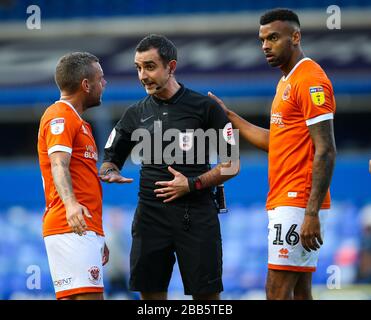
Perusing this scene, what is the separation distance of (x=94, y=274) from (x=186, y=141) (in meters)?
1.14

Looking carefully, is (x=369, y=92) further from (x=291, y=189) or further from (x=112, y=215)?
(x=291, y=189)

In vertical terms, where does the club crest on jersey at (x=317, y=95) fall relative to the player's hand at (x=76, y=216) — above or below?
above

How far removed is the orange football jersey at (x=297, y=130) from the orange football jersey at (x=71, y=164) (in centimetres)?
123

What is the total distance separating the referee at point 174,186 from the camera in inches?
243

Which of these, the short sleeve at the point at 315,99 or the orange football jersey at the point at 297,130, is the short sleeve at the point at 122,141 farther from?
the short sleeve at the point at 315,99

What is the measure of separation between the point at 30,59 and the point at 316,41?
4905 millimetres

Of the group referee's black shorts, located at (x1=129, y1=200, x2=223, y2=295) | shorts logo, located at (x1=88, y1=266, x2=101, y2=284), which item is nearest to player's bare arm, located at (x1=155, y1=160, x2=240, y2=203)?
referee's black shorts, located at (x1=129, y1=200, x2=223, y2=295)

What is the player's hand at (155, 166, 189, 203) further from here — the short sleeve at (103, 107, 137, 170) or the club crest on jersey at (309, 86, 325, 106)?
the club crest on jersey at (309, 86, 325, 106)

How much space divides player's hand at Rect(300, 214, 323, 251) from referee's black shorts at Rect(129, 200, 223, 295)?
2.20 ft

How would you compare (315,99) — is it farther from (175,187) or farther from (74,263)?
(74,263)

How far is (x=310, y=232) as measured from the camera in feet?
19.3

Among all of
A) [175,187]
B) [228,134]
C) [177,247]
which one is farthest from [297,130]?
[177,247]

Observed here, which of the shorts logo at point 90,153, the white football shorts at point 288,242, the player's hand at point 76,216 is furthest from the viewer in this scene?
the shorts logo at point 90,153

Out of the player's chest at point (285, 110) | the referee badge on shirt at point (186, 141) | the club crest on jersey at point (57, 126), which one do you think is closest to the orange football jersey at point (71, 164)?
the club crest on jersey at point (57, 126)
